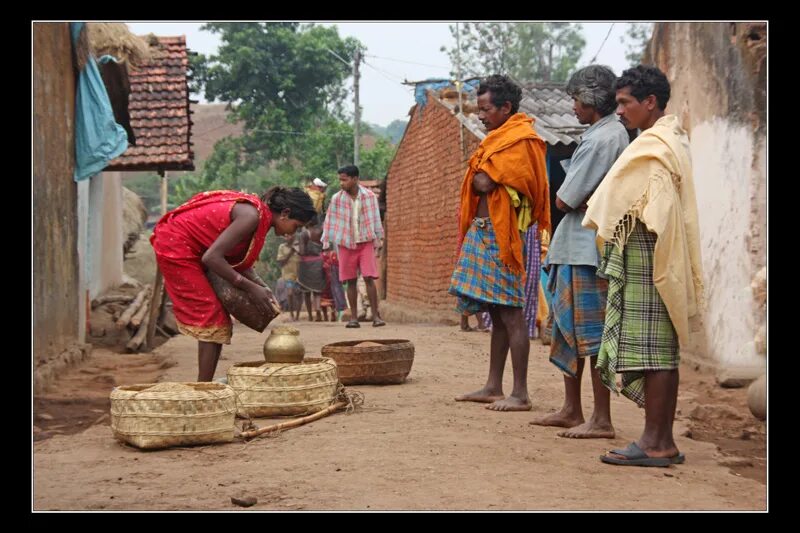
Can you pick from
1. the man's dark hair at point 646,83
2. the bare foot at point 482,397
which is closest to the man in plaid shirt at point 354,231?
the bare foot at point 482,397

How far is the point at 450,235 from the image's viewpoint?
593 inches

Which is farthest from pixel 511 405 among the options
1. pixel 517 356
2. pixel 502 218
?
pixel 502 218

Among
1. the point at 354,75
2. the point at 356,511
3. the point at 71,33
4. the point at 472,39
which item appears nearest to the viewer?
the point at 356,511

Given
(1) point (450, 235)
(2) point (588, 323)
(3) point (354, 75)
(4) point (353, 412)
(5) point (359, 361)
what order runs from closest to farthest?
(2) point (588, 323) → (4) point (353, 412) → (5) point (359, 361) → (1) point (450, 235) → (3) point (354, 75)

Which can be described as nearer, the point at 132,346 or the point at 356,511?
the point at 356,511

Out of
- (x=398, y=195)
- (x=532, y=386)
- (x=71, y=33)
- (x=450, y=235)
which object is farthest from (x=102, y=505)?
(x=398, y=195)

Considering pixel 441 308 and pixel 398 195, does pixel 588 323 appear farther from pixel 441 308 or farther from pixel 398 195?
pixel 398 195

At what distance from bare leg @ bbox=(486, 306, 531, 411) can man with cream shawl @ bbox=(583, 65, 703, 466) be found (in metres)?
1.35

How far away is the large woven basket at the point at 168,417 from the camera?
461 centimetres

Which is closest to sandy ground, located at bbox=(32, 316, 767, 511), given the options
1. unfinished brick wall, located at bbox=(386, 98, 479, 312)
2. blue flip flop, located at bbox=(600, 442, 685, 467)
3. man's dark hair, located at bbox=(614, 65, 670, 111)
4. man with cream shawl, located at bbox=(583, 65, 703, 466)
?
blue flip flop, located at bbox=(600, 442, 685, 467)

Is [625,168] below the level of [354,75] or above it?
below

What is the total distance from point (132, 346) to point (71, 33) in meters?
3.63

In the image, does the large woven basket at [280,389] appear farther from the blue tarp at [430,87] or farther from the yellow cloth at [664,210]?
the blue tarp at [430,87]

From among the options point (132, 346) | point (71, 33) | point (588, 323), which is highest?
point (71, 33)
